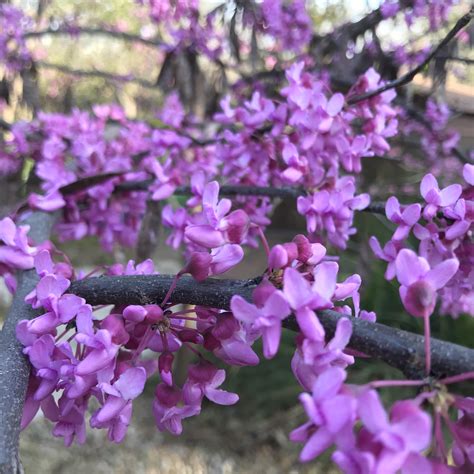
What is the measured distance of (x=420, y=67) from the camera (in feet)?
2.28

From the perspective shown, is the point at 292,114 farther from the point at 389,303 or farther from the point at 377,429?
the point at 389,303

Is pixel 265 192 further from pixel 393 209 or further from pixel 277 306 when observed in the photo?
pixel 277 306

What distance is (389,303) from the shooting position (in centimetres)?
184

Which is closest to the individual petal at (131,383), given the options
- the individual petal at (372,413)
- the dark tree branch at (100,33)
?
the individual petal at (372,413)

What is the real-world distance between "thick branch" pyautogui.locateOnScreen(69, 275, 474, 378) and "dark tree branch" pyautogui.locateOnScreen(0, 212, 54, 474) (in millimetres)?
76

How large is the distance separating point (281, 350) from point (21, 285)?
176cm

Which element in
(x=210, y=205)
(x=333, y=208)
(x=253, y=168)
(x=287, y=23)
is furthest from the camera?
(x=287, y=23)

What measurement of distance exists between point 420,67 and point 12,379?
0.60 meters

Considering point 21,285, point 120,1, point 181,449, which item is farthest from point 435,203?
point 120,1

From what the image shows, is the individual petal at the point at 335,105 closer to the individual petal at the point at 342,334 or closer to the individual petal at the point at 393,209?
the individual petal at the point at 393,209

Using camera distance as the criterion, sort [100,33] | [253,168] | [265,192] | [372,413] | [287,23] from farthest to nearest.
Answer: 1. [100,33]
2. [287,23]
3. [253,168]
4. [265,192]
5. [372,413]

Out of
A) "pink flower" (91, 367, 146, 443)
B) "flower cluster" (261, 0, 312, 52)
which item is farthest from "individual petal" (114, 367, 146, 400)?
"flower cluster" (261, 0, 312, 52)

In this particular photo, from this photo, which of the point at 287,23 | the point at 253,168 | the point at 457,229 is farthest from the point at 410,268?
the point at 287,23

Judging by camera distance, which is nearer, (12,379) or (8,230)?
(12,379)
